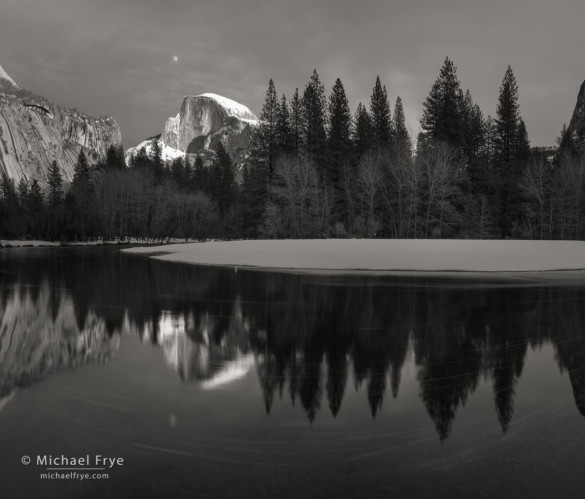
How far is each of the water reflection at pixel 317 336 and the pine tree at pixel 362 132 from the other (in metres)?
57.1

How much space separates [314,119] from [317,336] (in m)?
61.6

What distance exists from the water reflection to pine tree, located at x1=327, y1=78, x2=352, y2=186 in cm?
4983

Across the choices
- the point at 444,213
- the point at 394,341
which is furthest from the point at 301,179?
the point at 394,341

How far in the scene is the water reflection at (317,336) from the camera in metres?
4.68

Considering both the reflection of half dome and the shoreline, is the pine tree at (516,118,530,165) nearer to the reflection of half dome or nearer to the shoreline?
the shoreline

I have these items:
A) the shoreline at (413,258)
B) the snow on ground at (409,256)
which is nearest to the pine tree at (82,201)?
the shoreline at (413,258)

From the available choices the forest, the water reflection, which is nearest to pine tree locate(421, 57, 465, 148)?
the forest

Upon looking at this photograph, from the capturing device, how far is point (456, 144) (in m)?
56.6

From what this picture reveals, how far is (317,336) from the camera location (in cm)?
693

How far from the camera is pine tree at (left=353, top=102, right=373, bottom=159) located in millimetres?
67375

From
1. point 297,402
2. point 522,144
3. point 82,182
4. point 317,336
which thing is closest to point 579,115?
point 522,144

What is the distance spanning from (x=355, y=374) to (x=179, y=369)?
2.06 m

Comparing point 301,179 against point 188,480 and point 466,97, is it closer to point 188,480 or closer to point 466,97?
point 466,97

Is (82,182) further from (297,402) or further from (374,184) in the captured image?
(297,402)
